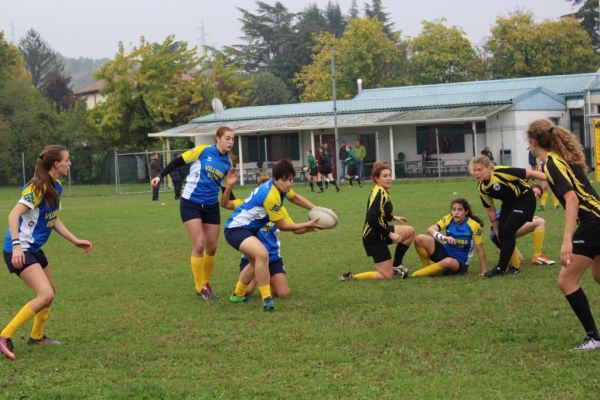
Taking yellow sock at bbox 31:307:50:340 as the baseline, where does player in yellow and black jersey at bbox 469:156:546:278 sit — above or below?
above

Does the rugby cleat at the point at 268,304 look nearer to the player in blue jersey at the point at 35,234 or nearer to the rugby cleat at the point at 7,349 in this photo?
the player in blue jersey at the point at 35,234

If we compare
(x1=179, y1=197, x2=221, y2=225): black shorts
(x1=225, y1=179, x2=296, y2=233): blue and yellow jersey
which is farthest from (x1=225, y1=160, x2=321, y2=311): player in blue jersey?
(x1=179, y1=197, x2=221, y2=225): black shorts

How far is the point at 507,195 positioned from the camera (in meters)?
10.8

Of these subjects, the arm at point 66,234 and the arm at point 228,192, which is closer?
the arm at point 66,234

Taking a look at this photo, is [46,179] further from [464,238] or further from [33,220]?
[464,238]

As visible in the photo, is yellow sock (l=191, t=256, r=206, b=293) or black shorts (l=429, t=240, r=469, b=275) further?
black shorts (l=429, t=240, r=469, b=275)

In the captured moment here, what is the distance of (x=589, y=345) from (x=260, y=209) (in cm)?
407

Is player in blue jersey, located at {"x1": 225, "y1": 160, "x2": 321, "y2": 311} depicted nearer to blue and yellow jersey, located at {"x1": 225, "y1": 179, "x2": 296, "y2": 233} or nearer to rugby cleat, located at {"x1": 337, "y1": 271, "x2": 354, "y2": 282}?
blue and yellow jersey, located at {"x1": 225, "y1": 179, "x2": 296, "y2": 233}

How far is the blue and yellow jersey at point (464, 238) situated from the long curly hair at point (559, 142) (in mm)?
4177

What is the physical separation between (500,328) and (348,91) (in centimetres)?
6222

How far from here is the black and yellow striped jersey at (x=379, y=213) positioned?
35.1 feet

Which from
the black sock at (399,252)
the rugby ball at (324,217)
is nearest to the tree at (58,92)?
the black sock at (399,252)

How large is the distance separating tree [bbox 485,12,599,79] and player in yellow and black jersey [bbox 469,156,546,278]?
2209 inches

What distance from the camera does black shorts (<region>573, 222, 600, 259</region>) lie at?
6496mm
